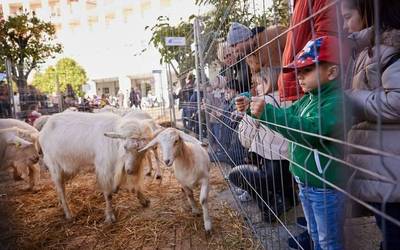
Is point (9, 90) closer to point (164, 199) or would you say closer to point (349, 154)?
point (164, 199)

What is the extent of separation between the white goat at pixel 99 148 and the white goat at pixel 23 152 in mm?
415

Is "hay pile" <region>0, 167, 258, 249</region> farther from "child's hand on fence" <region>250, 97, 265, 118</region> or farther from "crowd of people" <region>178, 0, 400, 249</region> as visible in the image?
"child's hand on fence" <region>250, 97, 265, 118</region>

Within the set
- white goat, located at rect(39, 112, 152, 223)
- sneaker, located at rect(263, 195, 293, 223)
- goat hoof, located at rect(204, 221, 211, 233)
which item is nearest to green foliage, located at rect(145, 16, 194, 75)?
white goat, located at rect(39, 112, 152, 223)

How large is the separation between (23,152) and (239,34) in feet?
12.5

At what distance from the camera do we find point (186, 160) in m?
3.34

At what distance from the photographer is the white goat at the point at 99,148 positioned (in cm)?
369

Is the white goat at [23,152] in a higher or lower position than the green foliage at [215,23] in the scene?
lower

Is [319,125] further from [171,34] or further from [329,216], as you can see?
Answer: [171,34]

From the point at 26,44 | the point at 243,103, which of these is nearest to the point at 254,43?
the point at 243,103

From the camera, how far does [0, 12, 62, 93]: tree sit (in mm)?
10422

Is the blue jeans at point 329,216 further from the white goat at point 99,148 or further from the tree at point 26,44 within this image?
the tree at point 26,44

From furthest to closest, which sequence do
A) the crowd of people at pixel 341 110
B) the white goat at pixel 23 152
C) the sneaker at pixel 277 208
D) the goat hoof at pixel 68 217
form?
the white goat at pixel 23 152 < the goat hoof at pixel 68 217 < the sneaker at pixel 277 208 < the crowd of people at pixel 341 110

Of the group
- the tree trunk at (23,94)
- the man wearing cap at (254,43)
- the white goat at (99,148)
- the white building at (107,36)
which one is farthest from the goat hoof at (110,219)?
the white building at (107,36)

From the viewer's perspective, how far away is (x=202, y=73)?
16.5 feet
